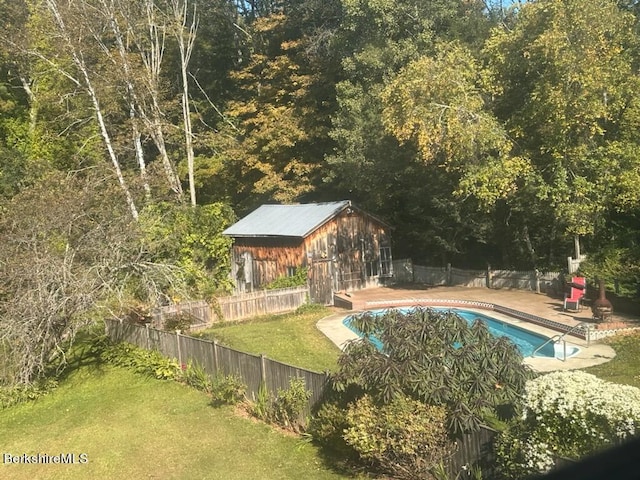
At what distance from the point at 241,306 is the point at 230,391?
1012 centimetres

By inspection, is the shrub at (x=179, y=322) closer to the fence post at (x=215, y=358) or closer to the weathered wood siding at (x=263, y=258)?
the fence post at (x=215, y=358)

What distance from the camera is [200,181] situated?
124 feet

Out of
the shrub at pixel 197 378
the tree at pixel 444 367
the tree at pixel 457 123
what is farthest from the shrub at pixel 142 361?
the tree at pixel 457 123

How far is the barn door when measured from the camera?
2561 centimetres

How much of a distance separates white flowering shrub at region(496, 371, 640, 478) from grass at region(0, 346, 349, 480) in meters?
3.27

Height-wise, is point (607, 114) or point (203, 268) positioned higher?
point (607, 114)

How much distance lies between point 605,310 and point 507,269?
10.9m

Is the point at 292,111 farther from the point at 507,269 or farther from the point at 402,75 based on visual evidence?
the point at 507,269

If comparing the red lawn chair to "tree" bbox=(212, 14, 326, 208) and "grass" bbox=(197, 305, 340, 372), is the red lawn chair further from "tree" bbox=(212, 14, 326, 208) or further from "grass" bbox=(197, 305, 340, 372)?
"tree" bbox=(212, 14, 326, 208)

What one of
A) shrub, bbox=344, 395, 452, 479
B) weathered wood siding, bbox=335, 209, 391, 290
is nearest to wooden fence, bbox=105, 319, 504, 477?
shrub, bbox=344, 395, 452, 479

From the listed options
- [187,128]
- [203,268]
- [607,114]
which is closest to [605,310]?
[607,114]

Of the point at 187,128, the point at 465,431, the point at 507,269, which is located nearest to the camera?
the point at 465,431

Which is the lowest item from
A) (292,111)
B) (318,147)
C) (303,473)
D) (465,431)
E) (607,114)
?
(303,473)

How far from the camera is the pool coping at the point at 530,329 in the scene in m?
14.2
